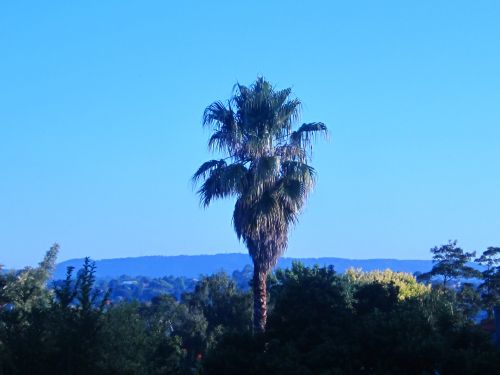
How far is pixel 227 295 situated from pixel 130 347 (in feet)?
141

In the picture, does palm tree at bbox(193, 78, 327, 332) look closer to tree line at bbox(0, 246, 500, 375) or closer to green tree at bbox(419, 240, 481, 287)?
tree line at bbox(0, 246, 500, 375)

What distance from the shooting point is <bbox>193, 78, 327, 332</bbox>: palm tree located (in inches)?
1068

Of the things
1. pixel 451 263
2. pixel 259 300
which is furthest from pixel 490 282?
pixel 259 300

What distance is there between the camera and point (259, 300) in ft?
88.7

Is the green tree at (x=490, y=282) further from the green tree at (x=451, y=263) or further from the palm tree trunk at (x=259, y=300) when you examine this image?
the palm tree trunk at (x=259, y=300)

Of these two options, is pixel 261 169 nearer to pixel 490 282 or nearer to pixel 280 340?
pixel 280 340

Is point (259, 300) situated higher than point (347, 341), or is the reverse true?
point (259, 300)

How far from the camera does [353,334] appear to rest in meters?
18.8

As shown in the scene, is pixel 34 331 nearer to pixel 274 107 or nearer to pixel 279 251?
pixel 279 251

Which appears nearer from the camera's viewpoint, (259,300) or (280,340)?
(280,340)

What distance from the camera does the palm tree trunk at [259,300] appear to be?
88.0 feet

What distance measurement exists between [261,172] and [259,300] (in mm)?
3931

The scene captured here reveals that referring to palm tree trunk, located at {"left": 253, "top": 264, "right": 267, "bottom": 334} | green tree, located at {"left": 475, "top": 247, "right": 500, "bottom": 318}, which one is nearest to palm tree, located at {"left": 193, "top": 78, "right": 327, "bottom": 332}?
palm tree trunk, located at {"left": 253, "top": 264, "right": 267, "bottom": 334}

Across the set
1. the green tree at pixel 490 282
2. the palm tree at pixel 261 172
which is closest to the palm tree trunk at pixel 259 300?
the palm tree at pixel 261 172
